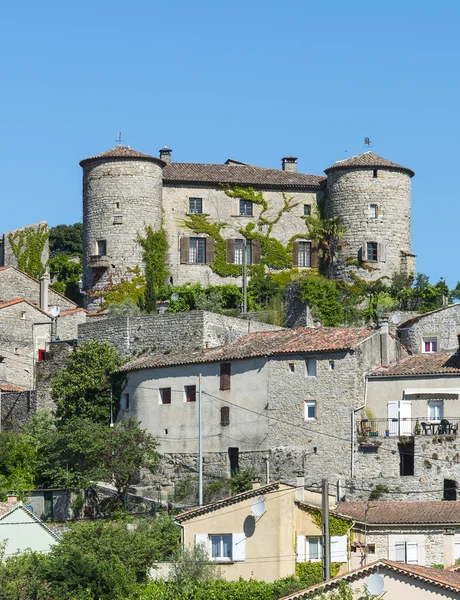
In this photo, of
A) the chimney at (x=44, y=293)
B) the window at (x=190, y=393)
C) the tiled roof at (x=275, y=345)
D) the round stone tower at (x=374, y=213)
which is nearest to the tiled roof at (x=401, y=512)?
the tiled roof at (x=275, y=345)

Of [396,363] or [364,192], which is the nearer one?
[396,363]

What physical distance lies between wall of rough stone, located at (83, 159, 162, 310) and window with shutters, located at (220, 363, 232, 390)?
18.9 m

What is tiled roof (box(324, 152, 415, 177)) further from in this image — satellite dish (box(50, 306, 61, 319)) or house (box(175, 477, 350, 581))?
house (box(175, 477, 350, 581))

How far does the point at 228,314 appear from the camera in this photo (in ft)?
258

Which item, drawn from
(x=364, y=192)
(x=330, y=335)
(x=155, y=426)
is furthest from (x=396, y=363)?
(x=364, y=192)

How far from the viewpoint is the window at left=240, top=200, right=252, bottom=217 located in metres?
86.4

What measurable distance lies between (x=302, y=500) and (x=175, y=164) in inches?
1496

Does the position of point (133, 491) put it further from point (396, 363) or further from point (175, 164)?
point (175, 164)

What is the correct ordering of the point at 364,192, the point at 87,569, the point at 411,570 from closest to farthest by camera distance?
1. the point at 411,570
2. the point at 87,569
3. the point at 364,192

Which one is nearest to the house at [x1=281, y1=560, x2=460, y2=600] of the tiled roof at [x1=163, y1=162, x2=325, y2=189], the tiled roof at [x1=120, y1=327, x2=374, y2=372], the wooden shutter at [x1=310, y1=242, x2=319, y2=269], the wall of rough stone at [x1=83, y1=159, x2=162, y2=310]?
the tiled roof at [x1=120, y1=327, x2=374, y2=372]

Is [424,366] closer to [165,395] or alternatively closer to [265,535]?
[165,395]

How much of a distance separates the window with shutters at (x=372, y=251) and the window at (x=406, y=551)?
32.8m

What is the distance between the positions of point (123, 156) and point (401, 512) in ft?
112

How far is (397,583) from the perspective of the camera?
43.3m
